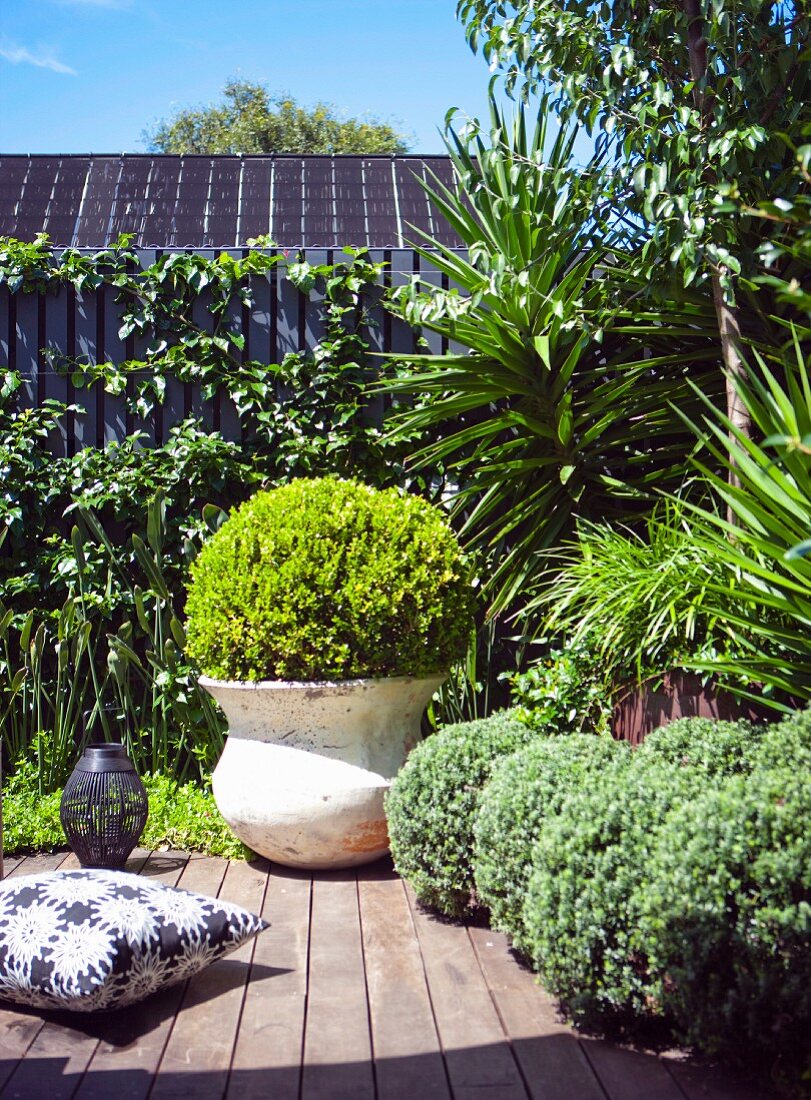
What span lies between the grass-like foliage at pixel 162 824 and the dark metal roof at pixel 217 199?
4697 millimetres

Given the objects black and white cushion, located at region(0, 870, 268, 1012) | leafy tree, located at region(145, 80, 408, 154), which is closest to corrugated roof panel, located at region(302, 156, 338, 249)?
black and white cushion, located at region(0, 870, 268, 1012)

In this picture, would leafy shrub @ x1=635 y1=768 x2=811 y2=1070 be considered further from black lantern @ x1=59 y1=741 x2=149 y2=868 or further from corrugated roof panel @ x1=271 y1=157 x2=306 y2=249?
corrugated roof panel @ x1=271 y1=157 x2=306 y2=249

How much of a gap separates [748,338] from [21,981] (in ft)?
10.6

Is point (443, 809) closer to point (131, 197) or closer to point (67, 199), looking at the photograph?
point (131, 197)

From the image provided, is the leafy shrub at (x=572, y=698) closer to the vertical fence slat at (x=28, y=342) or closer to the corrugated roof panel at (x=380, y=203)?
the vertical fence slat at (x=28, y=342)

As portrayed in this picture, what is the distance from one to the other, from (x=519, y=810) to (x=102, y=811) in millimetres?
1635

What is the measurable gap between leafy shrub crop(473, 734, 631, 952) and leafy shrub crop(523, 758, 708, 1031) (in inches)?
5.3

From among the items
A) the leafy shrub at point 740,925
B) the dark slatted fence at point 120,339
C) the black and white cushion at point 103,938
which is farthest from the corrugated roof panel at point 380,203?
the leafy shrub at point 740,925

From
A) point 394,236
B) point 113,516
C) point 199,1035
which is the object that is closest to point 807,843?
point 199,1035

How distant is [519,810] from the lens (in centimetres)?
247

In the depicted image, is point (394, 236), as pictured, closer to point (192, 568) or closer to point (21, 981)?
point (192, 568)

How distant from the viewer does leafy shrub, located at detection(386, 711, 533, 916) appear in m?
2.83

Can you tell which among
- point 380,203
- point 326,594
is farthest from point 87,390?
point 380,203

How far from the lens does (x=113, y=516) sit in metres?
4.44
